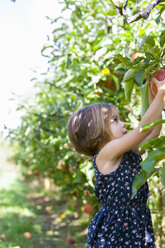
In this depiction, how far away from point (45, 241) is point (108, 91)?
228 centimetres

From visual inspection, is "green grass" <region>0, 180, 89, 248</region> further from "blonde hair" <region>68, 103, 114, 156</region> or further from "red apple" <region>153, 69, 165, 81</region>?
"red apple" <region>153, 69, 165, 81</region>

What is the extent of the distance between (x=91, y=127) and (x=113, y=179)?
0.79 feet

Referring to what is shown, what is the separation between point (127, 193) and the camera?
54.5 inches

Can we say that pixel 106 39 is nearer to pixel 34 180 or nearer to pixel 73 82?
pixel 73 82

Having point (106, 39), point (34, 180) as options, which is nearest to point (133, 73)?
point (106, 39)

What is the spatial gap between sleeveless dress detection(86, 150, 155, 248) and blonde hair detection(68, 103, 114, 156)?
129 millimetres

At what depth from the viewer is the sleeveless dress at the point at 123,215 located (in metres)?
1.37

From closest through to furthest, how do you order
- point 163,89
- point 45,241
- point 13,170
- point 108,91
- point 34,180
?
point 163,89 < point 108,91 < point 45,241 < point 34,180 < point 13,170

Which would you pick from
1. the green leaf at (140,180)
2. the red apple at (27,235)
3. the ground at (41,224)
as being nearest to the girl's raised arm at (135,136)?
the green leaf at (140,180)

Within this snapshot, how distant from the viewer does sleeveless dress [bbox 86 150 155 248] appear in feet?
4.50

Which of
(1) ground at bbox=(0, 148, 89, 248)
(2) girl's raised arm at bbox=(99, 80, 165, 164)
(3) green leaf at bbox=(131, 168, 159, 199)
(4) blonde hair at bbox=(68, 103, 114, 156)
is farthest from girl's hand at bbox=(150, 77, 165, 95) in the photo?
(1) ground at bbox=(0, 148, 89, 248)

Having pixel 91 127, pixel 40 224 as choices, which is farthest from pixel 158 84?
pixel 40 224

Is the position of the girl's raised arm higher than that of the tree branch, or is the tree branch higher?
the tree branch

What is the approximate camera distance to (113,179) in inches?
56.0
